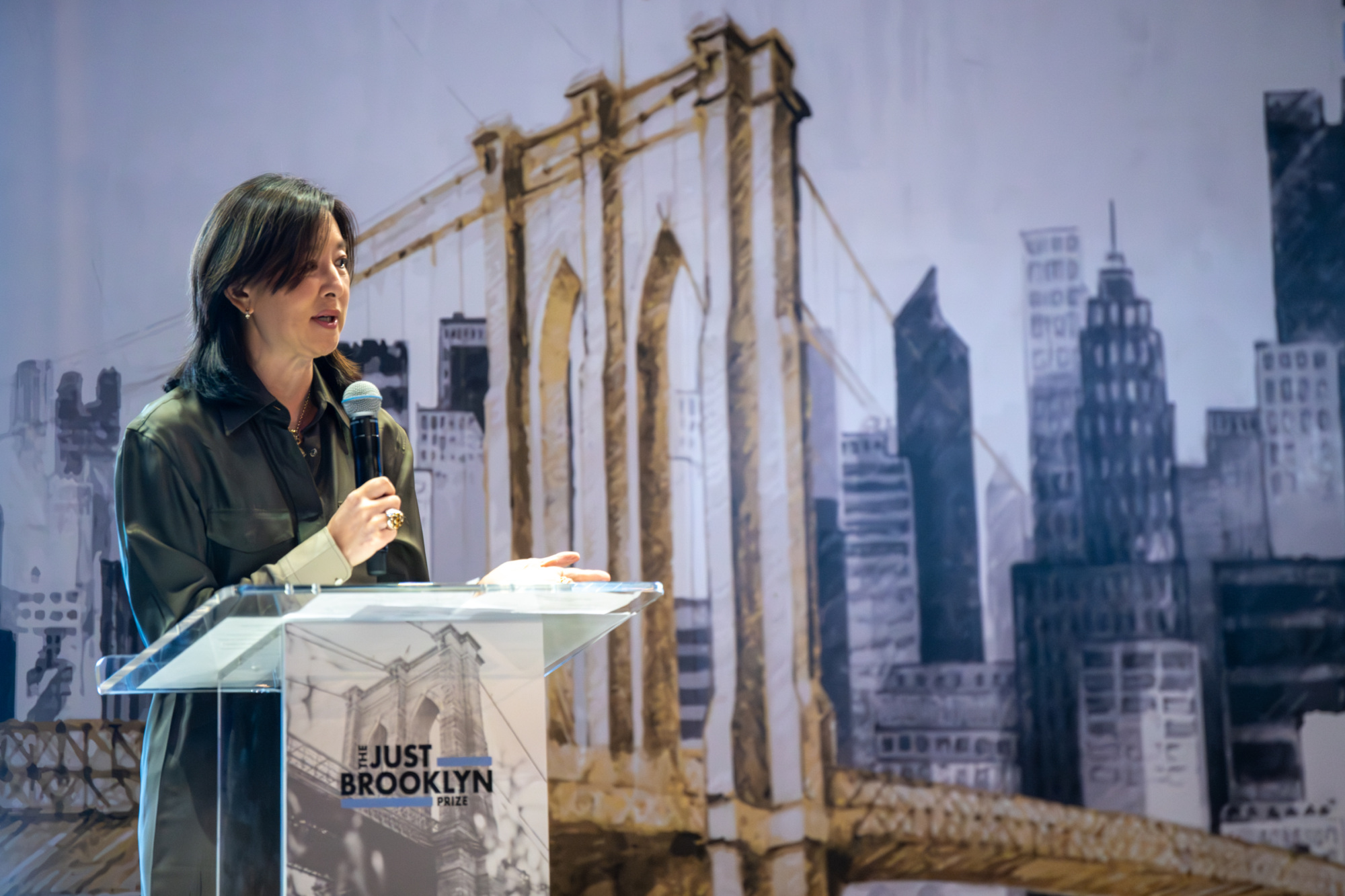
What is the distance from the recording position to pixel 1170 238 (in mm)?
3721

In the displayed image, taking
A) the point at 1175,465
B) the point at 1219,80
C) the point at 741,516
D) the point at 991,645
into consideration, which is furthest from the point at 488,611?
the point at 1219,80

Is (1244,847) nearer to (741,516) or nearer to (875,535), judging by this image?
(875,535)

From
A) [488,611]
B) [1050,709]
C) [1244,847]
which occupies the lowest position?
[1244,847]

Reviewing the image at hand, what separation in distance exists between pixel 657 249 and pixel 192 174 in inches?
54.9

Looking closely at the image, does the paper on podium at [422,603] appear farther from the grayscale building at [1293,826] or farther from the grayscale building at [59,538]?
the grayscale building at [1293,826]

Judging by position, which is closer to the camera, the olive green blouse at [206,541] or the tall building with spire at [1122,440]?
the olive green blouse at [206,541]

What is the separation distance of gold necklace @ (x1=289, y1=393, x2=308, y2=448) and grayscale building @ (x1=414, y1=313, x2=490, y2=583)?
187cm

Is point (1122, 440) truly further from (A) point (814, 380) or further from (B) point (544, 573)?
(B) point (544, 573)

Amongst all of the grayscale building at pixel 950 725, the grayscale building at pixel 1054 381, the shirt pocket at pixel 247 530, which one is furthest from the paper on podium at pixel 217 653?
the grayscale building at pixel 1054 381

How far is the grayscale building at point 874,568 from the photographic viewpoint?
11.5ft

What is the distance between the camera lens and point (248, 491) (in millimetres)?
1466

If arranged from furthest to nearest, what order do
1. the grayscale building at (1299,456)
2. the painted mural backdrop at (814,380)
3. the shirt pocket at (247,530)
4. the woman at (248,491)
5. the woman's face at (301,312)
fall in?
the grayscale building at (1299,456)
the painted mural backdrop at (814,380)
the woman's face at (301,312)
the shirt pocket at (247,530)
the woman at (248,491)

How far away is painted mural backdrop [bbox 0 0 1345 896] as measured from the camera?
3455mm

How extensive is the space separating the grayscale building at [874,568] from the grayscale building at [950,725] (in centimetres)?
5
